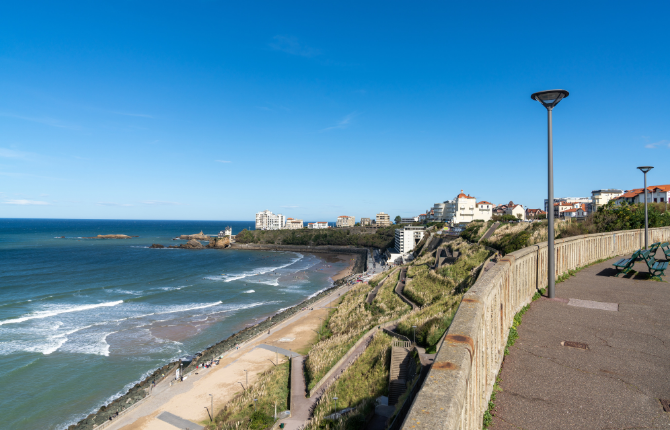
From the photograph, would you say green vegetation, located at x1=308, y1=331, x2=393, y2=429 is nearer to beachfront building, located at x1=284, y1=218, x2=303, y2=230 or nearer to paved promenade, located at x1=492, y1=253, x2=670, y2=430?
paved promenade, located at x1=492, y1=253, x2=670, y2=430

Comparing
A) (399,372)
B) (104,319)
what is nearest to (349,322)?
(399,372)

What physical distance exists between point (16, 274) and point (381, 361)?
199 feet

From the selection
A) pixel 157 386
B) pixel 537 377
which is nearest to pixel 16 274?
pixel 157 386

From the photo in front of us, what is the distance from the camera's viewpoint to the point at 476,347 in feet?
10.4

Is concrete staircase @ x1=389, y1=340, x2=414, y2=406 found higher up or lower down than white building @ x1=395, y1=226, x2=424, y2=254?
lower down

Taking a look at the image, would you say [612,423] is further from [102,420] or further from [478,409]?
[102,420]

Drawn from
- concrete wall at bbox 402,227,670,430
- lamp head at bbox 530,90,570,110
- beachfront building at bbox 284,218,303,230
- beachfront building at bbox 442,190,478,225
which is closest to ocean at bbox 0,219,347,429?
concrete wall at bbox 402,227,670,430

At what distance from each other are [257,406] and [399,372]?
25.0 feet

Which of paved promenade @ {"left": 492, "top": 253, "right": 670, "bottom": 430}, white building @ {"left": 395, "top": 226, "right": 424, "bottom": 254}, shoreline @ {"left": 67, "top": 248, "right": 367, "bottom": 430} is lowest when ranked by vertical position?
shoreline @ {"left": 67, "top": 248, "right": 367, "bottom": 430}

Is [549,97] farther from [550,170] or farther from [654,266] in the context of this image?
[654,266]

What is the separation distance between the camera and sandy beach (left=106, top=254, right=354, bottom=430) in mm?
16844

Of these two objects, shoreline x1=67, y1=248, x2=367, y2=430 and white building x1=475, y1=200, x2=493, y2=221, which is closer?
shoreline x1=67, y1=248, x2=367, y2=430

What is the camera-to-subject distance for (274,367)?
21.2m

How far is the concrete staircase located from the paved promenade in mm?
5534
